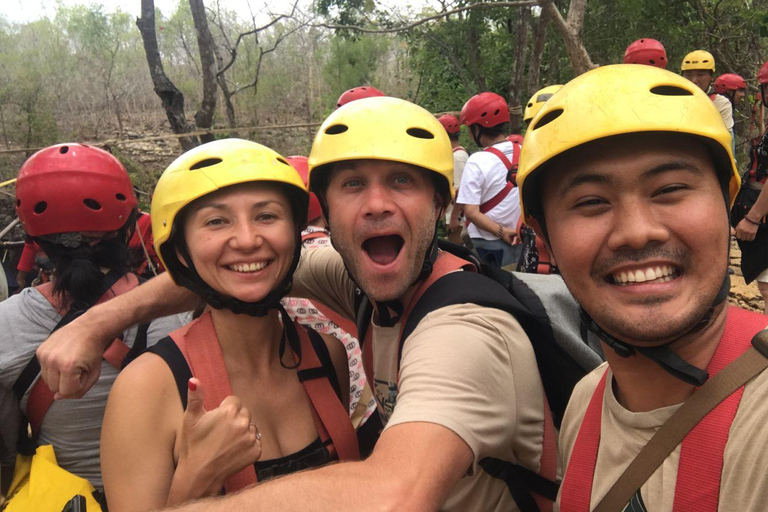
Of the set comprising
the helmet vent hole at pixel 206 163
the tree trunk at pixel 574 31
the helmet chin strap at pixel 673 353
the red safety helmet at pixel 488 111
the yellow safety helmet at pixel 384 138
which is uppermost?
the tree trunk at pixel 574 31

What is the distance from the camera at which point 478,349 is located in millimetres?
1717

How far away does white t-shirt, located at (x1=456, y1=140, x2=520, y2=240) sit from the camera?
226 inches

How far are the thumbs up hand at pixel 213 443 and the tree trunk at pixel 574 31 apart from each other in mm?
5564

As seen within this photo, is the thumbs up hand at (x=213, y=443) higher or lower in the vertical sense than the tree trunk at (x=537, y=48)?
lower

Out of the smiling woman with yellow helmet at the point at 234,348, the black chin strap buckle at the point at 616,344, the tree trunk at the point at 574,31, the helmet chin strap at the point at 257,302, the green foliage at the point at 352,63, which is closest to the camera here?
the black chin strap buckle at the point at 616,344

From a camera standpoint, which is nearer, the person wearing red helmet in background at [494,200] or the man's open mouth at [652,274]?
the man's open mouth at [652,274]

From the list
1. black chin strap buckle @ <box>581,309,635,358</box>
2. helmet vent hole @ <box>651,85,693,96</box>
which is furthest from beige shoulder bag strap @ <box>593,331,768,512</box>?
helmet vent hole @ <box>651,85,693,96</box>

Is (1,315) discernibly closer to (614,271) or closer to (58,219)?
(58,219)

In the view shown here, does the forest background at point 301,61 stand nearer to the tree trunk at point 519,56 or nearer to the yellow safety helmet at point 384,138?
the tree trunk at point 519,56

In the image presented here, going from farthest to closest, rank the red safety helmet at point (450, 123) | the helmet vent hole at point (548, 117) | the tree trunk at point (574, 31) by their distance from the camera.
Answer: the red safety helmet at point (450, 123) → the tree trunk at point (574, 31) → the helmet vent hole at point (548, 117)

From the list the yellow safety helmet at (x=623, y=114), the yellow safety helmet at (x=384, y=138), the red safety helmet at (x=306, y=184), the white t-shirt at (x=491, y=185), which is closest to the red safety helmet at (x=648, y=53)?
the white t-shirt at (x=491, y=185)

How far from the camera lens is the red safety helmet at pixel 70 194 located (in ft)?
9.52

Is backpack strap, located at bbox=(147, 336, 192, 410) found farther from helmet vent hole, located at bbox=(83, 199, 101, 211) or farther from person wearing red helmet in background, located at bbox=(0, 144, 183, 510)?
helmet vent hole, located at bbox=(83, 199, 101, 211)

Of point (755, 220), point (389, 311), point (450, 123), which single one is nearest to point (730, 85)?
point (450, 123)
